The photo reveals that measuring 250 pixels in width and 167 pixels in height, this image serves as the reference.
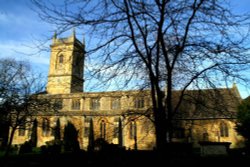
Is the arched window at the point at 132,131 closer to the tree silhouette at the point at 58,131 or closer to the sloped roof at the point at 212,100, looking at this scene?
the tree silhouette at the point at 58,131

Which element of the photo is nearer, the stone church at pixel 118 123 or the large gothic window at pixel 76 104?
the stone church at pixel 118 123

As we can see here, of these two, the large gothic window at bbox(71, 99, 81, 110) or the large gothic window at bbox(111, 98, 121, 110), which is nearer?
the large gothic window at bbox(111, 98, 121, 110)

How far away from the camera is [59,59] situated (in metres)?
52.3

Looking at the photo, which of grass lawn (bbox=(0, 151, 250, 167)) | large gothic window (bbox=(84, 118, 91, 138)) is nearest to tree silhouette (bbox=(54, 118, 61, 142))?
large gothic window (bbox=(84, 118, 91, 138))

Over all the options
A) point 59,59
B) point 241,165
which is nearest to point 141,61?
point 241,165

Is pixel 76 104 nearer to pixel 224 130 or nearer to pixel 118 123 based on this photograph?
pixel 118 123

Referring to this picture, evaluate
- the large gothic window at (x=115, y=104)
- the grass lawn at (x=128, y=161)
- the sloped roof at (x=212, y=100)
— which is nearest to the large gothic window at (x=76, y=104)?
the large gothic window at (x=115, y=104)

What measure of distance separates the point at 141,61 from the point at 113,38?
1.59 metres

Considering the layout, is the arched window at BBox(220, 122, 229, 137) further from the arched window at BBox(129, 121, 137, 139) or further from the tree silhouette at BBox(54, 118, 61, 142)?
the tree silhouette at BBox(54, 118, 61, 142)

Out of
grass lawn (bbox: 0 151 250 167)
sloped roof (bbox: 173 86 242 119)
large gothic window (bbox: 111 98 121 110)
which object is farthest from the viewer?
large gothic window (bbox: 111 98 121 110)

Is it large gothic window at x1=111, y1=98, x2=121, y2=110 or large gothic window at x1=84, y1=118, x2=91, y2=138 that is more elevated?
large gothic window at x1=111, y1=98, x2=121, y2=110

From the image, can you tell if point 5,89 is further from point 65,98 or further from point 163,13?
point 65,98

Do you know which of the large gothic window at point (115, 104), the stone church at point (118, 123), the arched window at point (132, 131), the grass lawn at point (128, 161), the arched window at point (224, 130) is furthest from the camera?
the large gothic window at point (115, 104)

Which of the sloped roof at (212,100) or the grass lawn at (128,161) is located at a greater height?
the sloped roof at (212,100)
